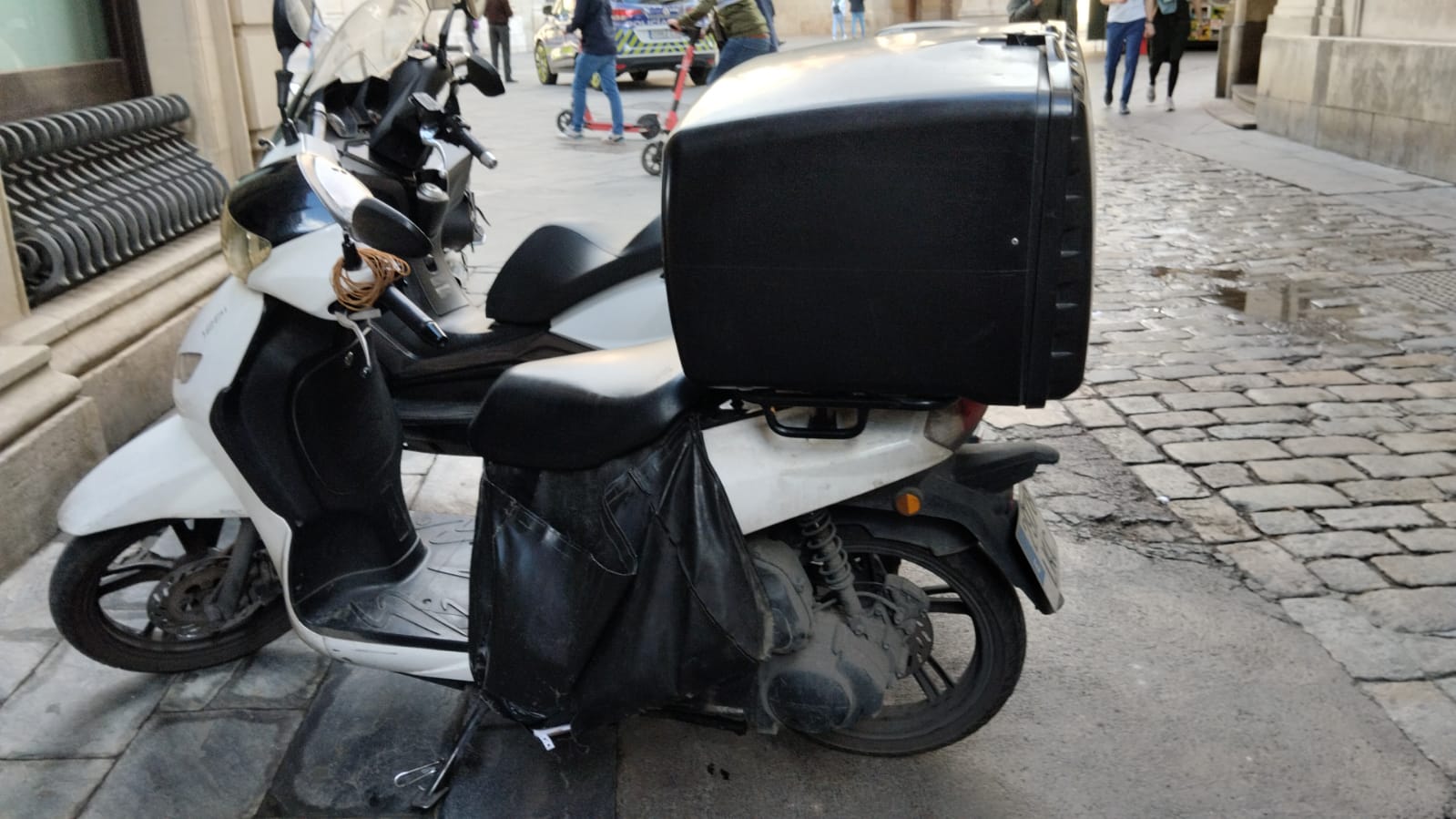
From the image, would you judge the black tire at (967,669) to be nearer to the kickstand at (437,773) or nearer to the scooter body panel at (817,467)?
the scooter body panel at (817,467)

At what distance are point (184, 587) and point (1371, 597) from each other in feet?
10.4

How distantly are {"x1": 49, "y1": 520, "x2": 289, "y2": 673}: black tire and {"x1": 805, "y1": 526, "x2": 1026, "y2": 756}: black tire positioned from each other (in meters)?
1.48

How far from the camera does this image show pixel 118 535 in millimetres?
→ 2961

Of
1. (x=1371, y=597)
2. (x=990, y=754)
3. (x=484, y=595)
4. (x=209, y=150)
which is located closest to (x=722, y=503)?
(x=484, y=595)

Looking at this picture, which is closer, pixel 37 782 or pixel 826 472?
pixel 826 472

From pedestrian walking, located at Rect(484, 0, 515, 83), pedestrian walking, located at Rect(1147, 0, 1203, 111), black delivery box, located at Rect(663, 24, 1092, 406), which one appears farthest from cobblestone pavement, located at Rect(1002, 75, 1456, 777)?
pedestrian walking, located at Rect(484, 0, 515, 83)

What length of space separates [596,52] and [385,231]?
1082cm

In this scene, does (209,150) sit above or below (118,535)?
above

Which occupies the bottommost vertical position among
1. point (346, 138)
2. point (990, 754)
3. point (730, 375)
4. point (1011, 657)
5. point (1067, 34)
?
point (990, 754)

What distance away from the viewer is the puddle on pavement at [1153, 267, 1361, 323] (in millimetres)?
6270

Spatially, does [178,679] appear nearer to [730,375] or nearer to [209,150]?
[730,375]

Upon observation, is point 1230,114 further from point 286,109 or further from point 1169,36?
point 286,109

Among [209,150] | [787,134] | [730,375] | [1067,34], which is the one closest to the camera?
[787,134]

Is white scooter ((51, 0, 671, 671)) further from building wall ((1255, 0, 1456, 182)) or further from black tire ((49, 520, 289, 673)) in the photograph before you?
building wall ((1255, 0, 1456, 182))
